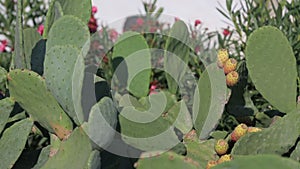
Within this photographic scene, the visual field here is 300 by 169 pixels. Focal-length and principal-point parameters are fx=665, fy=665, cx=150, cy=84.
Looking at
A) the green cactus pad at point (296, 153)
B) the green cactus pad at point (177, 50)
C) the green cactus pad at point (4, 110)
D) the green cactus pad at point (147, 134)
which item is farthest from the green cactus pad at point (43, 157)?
the green cactus pad at point (296, 153)

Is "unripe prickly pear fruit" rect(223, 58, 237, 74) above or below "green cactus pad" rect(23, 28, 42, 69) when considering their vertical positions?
below

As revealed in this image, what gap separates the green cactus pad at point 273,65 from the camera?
1.19 m

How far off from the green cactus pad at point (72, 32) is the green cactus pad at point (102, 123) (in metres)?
0.17

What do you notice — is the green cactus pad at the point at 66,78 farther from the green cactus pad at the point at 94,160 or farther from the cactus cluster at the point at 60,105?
the green cactus pad at the point at 94,160

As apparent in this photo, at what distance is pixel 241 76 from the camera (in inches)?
51.5

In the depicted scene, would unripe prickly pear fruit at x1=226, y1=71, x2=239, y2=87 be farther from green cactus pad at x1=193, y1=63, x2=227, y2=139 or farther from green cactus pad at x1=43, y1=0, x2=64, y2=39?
green cactus pad at x1=43, y1=0, x2=64, y2=39

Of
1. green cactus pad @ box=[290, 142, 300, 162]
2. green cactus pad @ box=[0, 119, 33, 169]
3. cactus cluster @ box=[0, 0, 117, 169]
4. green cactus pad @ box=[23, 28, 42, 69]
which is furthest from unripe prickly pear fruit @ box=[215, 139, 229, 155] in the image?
green cactus pad @ box=[23, 28, 42, 69]

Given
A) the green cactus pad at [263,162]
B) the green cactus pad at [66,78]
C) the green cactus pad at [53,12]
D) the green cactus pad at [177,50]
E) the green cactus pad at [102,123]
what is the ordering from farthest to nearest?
the green cactus pad at [177,50] → the green cactus pad at [53,12] → the green cactus pad at [66,78] → the green cactus pad at [102,123] → the green cactus pad at [263,162]

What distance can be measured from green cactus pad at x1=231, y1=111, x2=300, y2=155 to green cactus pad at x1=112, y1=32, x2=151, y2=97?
381mm

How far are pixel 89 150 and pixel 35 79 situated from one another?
0.69ft

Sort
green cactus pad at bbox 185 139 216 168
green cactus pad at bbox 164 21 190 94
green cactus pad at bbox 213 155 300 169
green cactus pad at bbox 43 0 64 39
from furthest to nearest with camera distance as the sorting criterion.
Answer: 1. green cactus pad at bbox 164 21 190 94
2. green cactus pad at bbox 43 0 64 39
3. green cactus pad at bbox 185 139 216 168
4. green cactus pad at bbox 213 155 300 169

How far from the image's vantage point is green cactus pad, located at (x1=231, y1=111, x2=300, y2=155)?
1045mm

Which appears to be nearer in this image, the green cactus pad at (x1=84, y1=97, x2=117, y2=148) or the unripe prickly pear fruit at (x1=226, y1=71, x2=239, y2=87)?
the green cactus pad at (x1=84, y1=97, x2=117, y2=148)

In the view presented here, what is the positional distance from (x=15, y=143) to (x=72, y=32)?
21 centimetres
